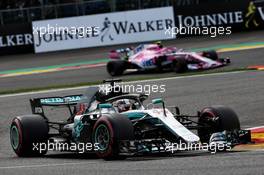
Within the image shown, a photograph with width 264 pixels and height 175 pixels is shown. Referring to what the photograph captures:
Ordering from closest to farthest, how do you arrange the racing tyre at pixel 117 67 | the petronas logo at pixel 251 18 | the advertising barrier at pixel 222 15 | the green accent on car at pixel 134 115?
the green accent on car at pixel 134 115 < the racing tyre at pixel 117 67 < the advertising barrier at pixel 222 15 < the petronas logo at pixel 251 18

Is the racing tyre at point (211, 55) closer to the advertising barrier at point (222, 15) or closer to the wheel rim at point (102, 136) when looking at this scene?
the advertising barrier at point (222, 15)

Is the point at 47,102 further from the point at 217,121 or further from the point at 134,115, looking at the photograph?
the point at 217,121

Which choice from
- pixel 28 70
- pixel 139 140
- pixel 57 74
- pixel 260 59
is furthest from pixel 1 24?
pixel 139 140

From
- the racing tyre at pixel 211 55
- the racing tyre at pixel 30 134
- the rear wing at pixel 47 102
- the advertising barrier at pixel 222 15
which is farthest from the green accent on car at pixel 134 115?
the advertising barrier at pixel 222 15

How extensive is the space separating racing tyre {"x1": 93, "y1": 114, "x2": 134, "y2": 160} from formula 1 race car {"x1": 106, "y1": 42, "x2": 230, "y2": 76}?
41.5 feet

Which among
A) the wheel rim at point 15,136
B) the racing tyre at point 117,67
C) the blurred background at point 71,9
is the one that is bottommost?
the wheel rim at point 15,136

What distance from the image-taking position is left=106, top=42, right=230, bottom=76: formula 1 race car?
23672 millimetres

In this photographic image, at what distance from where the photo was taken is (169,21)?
107 feet

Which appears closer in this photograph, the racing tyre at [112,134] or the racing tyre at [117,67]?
the racing tyre at [112,134]

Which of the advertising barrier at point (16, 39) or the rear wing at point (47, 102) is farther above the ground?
the advertising barrier at point (16, 39)

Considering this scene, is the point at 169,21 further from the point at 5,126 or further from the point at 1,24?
the point at 5,126

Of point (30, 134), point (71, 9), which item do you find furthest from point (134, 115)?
point (71, 9)

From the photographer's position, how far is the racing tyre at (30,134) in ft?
40.5

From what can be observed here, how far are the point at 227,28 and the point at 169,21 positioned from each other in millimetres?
2443
